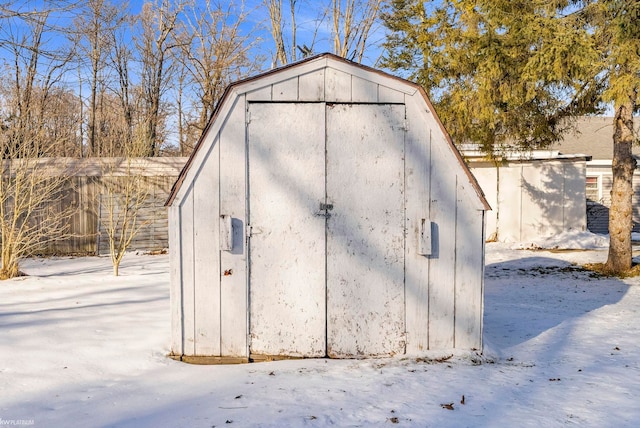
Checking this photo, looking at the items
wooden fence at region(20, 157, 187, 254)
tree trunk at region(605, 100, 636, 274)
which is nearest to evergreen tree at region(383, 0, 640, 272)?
tree trunk at region(605, 100, 636, 274)

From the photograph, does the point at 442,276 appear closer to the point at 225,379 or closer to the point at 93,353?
the point at 225,379

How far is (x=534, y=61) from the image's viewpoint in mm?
8609

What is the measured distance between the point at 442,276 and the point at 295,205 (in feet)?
5.34

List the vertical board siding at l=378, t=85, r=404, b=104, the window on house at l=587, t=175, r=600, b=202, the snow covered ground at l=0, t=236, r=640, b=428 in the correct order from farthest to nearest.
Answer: the window on house at l=587, t=175, r=600, b=202 < the vertical board siding at l=378, t=85, r=404, b=104 < the snow covered ground at l=0, t=236, r=640, b=428

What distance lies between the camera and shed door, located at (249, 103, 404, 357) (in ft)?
14.4

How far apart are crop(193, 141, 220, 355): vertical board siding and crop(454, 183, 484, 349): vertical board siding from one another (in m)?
2.39

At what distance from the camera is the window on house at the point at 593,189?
20219 millimetres

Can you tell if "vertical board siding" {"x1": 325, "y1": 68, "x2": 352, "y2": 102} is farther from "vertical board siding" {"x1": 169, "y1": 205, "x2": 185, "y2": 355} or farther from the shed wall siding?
"vertical board siding" {"x1": 169, "y1": 205, "x2": 185, "y2": 355}

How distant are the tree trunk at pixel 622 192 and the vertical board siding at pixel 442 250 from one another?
23.3 ft

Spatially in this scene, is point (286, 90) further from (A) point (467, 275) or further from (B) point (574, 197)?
(B) point (574, 197)

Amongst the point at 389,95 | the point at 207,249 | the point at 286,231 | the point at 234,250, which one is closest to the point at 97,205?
the point at 207,249

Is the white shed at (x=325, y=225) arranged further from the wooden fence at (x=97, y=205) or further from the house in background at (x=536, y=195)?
the house in background at (x=536, y=195)

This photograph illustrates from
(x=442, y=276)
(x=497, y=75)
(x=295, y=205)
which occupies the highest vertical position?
(x=497, y=75)

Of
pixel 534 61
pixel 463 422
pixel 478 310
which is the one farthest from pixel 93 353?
pixel 534 61
